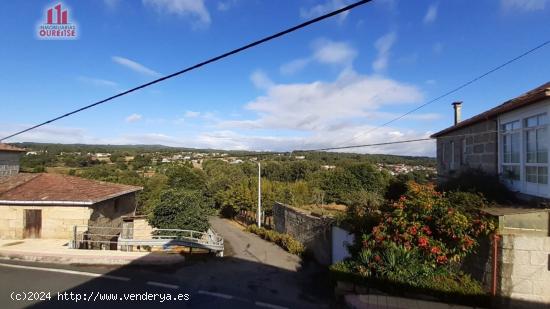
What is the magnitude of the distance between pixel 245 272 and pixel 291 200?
105 ft

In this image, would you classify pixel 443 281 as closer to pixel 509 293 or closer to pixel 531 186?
pixel 509 293

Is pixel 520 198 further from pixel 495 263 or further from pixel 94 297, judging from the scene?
pixel 94 297

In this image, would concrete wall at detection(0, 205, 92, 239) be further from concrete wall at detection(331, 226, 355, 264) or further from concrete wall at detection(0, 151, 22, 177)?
concrete wall at detection(331, 226, 355, 264)

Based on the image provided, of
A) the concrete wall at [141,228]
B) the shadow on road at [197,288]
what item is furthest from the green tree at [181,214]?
the shadow on road at [197,288]

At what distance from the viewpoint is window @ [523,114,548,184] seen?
8633mm

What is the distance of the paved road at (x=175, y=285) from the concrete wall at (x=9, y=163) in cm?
1090

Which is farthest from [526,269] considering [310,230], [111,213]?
[111,213]

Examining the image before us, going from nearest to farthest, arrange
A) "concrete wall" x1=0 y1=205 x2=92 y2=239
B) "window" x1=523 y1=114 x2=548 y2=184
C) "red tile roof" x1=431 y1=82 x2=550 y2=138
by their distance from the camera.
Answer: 1. "red tile roof" x1=431 y1=82 x2=550 y2=138
2. "window" x1=523 y1=114 x2=548 y2=184
3. "concrete wall" x1=0 y1=205 x2=92 y2=239

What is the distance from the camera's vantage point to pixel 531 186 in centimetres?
926

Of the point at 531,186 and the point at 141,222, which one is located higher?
the point at 531,186

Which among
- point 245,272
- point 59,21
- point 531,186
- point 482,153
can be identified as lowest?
point 245,272

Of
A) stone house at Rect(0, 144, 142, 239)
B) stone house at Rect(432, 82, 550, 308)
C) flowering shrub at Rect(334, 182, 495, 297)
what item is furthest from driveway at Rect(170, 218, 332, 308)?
stone house at Rect(0, 144, 142, 239)

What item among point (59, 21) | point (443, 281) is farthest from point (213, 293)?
point (59, 21)

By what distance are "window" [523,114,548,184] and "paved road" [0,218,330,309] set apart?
6.47m
